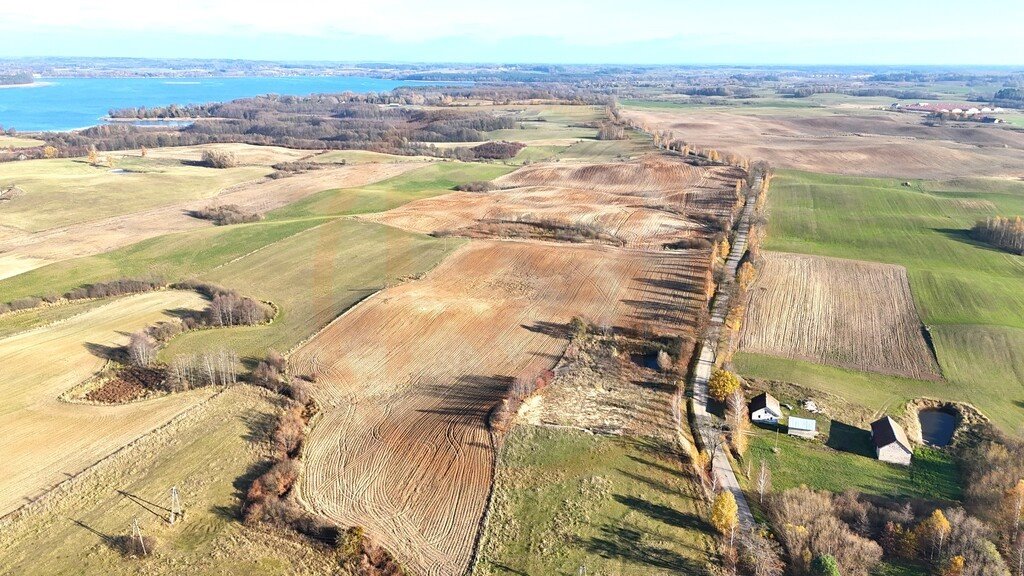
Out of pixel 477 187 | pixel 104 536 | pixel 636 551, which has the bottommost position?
pixel 636 551

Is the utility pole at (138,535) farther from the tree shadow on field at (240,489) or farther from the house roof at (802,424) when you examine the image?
the house roof at (802,424)

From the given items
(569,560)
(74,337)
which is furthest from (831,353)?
(74,337)

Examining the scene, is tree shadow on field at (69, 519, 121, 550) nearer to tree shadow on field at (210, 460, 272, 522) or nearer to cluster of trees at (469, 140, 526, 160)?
tree shadow on field at (210, 460, 272, 522)

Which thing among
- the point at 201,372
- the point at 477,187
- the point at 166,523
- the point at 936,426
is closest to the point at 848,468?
the point at 936,426

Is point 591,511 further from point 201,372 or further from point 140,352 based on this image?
point 140,352

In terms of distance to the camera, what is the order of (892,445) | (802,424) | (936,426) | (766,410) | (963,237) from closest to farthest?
1. (892,445)
2. (802,424)
3. (766,410)
4. (936,426)
5. (963,237)

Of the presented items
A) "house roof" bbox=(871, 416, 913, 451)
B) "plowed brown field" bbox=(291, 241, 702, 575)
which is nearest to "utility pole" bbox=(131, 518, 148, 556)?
"plowed brown field" bbox=(291, 241, 702, 575)

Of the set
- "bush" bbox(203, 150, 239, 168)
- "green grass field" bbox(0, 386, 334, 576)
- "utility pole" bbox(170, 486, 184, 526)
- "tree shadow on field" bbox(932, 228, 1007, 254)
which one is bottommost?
"green grass field" bbox(0, 386, 334, 576)

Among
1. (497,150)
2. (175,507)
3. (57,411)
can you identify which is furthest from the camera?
(497,150)
